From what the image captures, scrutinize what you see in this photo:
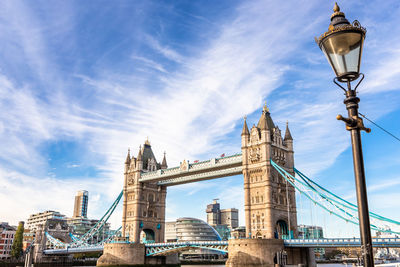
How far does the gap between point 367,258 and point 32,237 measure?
130 m

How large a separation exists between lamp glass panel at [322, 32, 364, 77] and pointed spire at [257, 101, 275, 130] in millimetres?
50666

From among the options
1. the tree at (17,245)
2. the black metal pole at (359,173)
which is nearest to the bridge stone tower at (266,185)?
the black metal pole at (359,173)

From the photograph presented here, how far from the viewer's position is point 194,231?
128625 mm

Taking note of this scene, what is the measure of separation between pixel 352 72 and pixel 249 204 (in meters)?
50.9

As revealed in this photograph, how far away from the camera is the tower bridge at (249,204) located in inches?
1897

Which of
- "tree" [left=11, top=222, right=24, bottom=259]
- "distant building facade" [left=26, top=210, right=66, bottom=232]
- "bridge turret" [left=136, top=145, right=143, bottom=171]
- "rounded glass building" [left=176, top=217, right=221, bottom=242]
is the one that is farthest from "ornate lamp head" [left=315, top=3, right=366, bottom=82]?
"distant building facade" [left=26, top=210, right=66, bottom=232]

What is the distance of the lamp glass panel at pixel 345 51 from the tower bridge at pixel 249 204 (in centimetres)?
3961

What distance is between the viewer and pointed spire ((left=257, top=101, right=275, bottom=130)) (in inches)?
2225

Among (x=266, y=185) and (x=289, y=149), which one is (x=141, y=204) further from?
(x=289, y=149)

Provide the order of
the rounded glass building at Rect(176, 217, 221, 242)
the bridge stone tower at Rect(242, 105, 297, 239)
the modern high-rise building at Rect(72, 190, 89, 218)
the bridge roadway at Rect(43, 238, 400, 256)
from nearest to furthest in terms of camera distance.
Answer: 1. the bridge roadway at Rect(43, 238, 400, 256)
2. the bridge stone tower at Rect(242, 105, 297, 239)
3. the rounded glass building at Rect(176, 217, 221, 242)
4. the modern high-rise building at Rect(72, 190, 89, 218)

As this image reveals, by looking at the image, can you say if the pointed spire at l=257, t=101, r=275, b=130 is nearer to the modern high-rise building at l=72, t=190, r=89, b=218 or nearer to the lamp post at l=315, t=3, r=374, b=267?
the lamp post at l=315, t=3, r=374, b=267

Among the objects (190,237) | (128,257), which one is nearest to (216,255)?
(190,237)

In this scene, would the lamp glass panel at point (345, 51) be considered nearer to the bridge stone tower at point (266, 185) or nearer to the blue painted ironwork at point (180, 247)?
the bridge stone tower at point (266, 185)

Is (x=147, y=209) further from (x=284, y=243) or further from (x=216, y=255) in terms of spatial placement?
(x=216, y=255)
